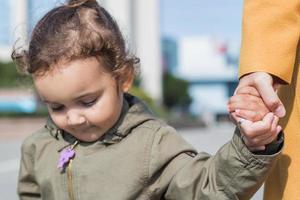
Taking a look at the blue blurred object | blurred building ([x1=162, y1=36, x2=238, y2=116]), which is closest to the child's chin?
the blue blurred object

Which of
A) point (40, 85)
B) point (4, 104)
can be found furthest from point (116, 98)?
point (4, 104)

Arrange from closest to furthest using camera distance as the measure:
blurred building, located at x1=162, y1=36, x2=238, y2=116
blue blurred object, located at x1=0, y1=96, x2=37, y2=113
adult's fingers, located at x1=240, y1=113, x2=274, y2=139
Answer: adult's fingers, located at x1=240, y1=113, x2=274, y2=139 < blue blurred object, located at x1=0, y1=96, x2=37, y2=113 < blurred building, located at x1=162, y1=36, x2=238, y2=116

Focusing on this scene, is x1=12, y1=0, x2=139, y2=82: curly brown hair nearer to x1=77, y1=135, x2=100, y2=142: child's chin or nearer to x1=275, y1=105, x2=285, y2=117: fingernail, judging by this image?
x1=77, y1=135, x2=100, y2=142: child's chin

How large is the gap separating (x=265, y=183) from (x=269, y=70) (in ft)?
1.04

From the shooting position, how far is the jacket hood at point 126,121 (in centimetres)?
197

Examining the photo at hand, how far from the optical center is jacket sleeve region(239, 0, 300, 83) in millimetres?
1623

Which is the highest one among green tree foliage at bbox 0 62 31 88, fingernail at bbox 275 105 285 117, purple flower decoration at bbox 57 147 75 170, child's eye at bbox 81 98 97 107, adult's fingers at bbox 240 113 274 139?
fingernail at bbox 275 105 285 117

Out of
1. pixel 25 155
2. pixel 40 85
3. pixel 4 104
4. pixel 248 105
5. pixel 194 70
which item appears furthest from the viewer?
pixel 194 70

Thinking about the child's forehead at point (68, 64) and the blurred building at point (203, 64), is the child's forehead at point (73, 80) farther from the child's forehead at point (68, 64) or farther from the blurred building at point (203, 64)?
the blurred building at point (203, 64)

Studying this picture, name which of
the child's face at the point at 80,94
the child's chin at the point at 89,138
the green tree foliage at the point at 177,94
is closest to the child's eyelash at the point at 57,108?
the child's face at the point at 80,94

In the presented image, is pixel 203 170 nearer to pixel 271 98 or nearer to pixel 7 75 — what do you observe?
pixel 271 98

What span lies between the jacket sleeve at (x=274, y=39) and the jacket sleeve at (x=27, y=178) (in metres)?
0.81

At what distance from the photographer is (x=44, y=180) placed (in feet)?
6.77

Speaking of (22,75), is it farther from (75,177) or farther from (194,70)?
(194,70)
